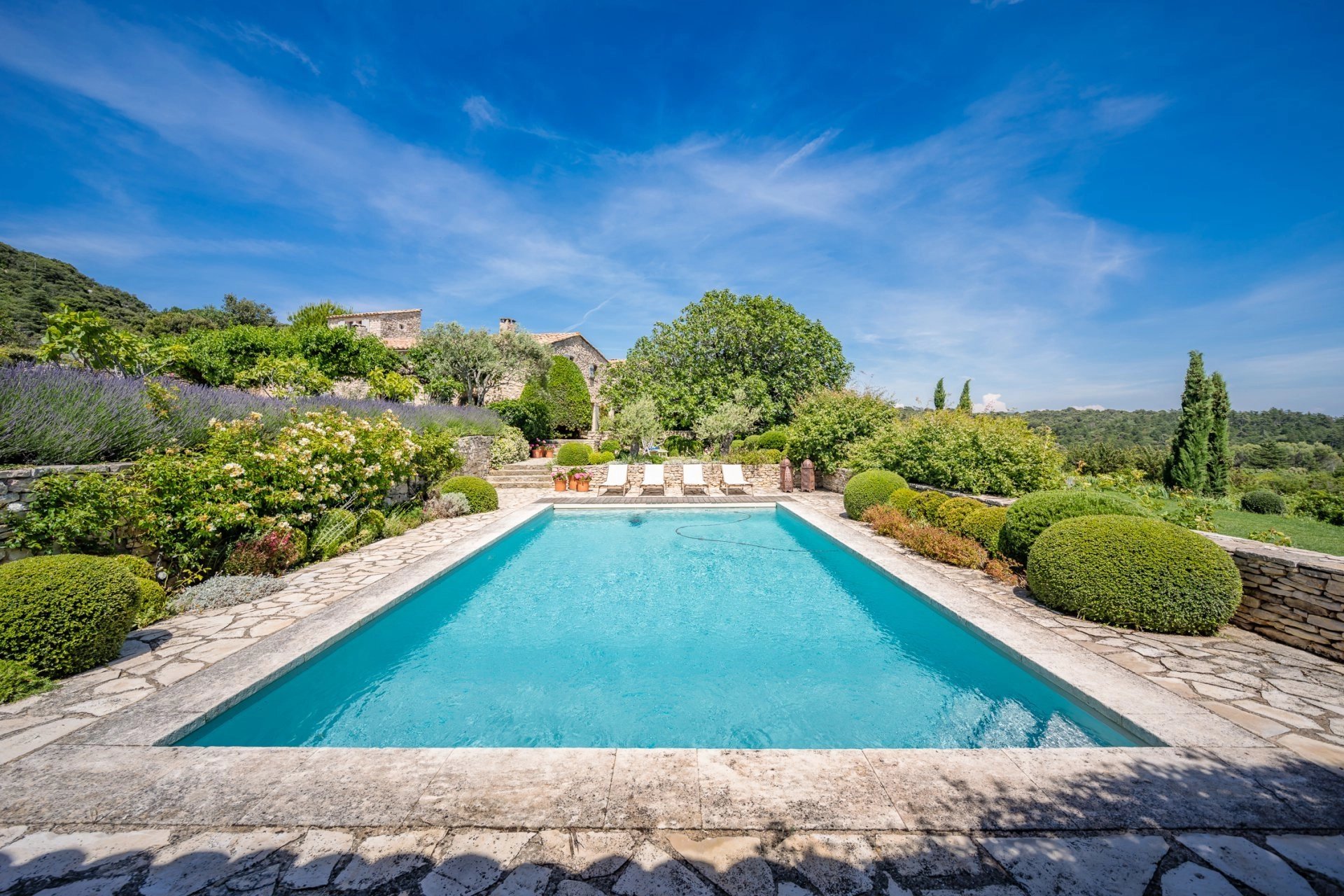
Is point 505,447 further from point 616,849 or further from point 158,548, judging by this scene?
point 616,849

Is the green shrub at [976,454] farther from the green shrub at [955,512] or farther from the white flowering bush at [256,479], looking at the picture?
the white flowering bush at [256,479]

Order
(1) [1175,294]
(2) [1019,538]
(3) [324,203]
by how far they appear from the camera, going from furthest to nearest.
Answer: (1) [1175,294]
(3) [324,203]
(2) [1019,538]

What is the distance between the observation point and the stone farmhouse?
27766 mm

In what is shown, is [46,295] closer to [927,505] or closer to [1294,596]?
[927,505]

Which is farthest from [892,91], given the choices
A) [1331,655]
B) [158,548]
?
[158,548]

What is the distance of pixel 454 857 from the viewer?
186 centimetres

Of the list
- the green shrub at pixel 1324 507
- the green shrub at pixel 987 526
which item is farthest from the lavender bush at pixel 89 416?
the green shrub at pixel 1324 507

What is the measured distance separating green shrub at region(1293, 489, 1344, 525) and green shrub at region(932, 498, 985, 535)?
11.1 metres

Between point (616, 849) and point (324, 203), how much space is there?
16.9m

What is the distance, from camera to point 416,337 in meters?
28.6

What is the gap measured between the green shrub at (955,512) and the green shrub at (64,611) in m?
8.65

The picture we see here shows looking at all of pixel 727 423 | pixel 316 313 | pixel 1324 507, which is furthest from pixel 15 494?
pixel 316 313

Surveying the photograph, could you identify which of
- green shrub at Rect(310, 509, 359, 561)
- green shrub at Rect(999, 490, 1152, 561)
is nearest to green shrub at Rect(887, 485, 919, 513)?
green shrub at Rect(999, 490, 1152, 561)

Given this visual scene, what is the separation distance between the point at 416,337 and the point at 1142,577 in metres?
31.9
